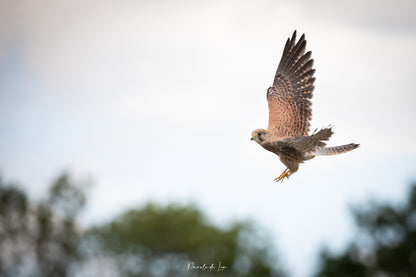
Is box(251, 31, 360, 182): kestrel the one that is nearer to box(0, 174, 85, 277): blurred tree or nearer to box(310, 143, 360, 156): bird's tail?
box(310, 143, 360, 156): bird's tail

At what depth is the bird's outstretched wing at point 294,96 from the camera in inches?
518

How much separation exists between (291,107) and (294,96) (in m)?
0.29

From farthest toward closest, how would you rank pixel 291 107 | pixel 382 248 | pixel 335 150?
pixel 382 248
pixel 291 107
pixel 335 150

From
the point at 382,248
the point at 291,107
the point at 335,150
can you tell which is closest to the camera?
the point at 335,150

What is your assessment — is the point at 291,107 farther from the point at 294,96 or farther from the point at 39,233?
the point at 39,233

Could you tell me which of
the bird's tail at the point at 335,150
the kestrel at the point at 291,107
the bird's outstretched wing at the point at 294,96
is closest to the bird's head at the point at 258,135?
the kestrel at the point at 291,107

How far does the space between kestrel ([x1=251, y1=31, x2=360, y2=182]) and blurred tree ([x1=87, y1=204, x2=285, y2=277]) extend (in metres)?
31.8

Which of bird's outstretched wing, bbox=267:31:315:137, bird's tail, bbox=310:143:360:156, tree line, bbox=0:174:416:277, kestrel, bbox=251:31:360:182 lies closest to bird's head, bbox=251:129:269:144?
kestrel, bbox=251:31:360:182

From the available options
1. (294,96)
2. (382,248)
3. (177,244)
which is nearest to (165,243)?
(177,244)

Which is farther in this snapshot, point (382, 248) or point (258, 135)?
point (382, 248)

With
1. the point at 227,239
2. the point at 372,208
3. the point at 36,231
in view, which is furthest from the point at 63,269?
the point at 372,208

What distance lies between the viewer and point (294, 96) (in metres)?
13.5

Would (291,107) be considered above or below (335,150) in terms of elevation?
above

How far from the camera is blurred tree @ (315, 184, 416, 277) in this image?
41.1 metres
